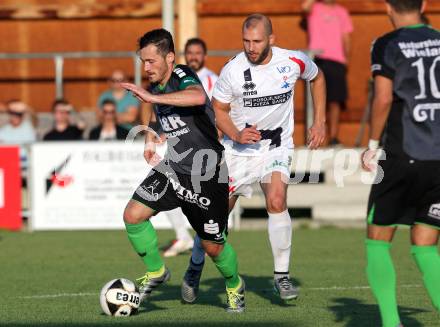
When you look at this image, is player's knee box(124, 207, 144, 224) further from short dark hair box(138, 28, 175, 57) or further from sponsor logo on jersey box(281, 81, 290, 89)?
sponsor logo on jersey box(281, 81, 290, 89)

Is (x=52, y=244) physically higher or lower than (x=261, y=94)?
lower

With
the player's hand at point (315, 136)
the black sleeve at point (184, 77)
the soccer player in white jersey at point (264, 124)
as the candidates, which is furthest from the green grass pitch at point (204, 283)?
the black sleeve at point (184, 77)

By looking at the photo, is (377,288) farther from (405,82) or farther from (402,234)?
(402,234)

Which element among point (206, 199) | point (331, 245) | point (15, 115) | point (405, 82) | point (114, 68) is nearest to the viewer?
point (405, 82)

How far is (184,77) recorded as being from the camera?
27.2 ft

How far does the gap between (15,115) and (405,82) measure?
10607mm

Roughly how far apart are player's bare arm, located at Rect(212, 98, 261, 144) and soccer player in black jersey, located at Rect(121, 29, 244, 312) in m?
0.23

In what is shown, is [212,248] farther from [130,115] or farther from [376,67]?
[130,115]

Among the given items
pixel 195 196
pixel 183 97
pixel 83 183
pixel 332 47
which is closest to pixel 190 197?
pixel 195 196

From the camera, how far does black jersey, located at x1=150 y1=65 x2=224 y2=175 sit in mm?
8391

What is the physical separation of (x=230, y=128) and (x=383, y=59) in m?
2.43

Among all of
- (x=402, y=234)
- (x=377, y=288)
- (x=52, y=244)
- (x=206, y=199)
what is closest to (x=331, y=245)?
(x=402, y=234)

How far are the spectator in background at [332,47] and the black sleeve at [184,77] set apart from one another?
7865 mm

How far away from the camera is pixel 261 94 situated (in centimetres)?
905
